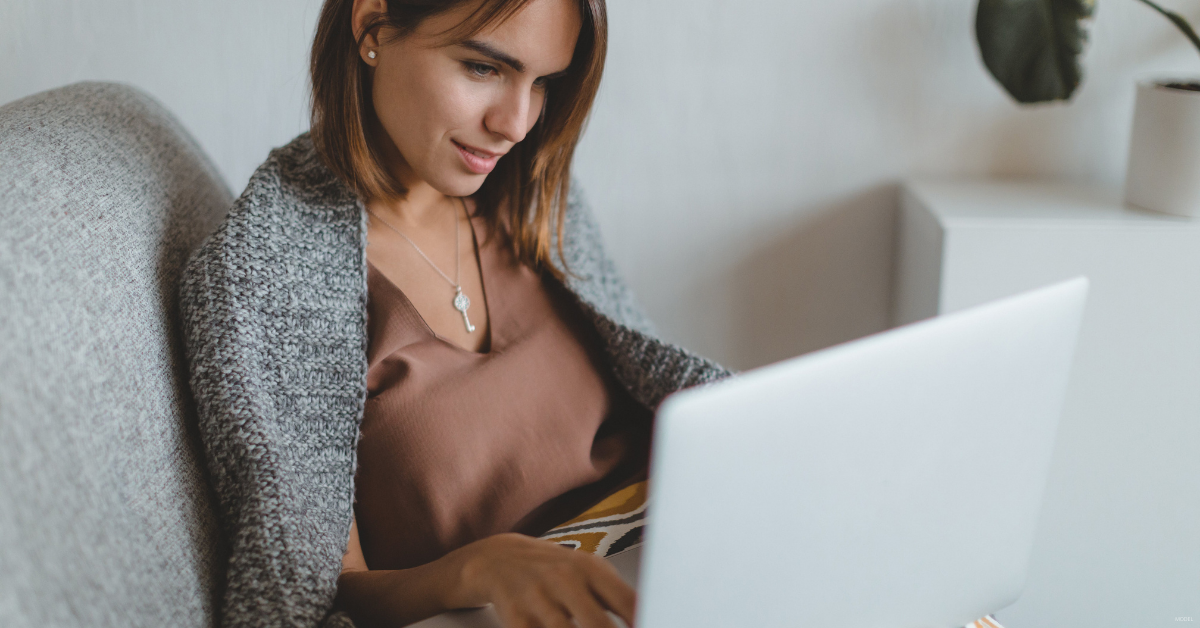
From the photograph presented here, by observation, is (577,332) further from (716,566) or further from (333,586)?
(716,566)

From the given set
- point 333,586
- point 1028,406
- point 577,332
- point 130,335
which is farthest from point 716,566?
point 577,332

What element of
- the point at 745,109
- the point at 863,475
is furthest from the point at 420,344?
the point at 745,109

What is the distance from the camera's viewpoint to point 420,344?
90cm

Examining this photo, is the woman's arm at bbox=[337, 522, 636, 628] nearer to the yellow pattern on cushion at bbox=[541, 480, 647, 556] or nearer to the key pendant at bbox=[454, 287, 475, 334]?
the yellow pattern on cushion at bbox=[541, 480, 647, 556]

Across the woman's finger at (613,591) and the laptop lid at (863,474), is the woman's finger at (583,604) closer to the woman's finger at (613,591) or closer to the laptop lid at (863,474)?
the woman's finger at (613,591)

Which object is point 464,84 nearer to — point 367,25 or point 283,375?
point 367,25

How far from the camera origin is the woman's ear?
0.86 metres

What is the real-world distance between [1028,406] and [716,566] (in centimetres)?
26

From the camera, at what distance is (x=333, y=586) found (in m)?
0.71

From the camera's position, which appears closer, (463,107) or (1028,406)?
(1028,406)

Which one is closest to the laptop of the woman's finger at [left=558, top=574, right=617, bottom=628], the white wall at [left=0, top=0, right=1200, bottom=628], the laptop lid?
the laptop lid

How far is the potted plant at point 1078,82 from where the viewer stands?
1.14 metres

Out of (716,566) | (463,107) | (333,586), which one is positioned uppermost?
(463,107)

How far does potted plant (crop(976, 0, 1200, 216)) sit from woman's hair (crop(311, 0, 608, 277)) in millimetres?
652
